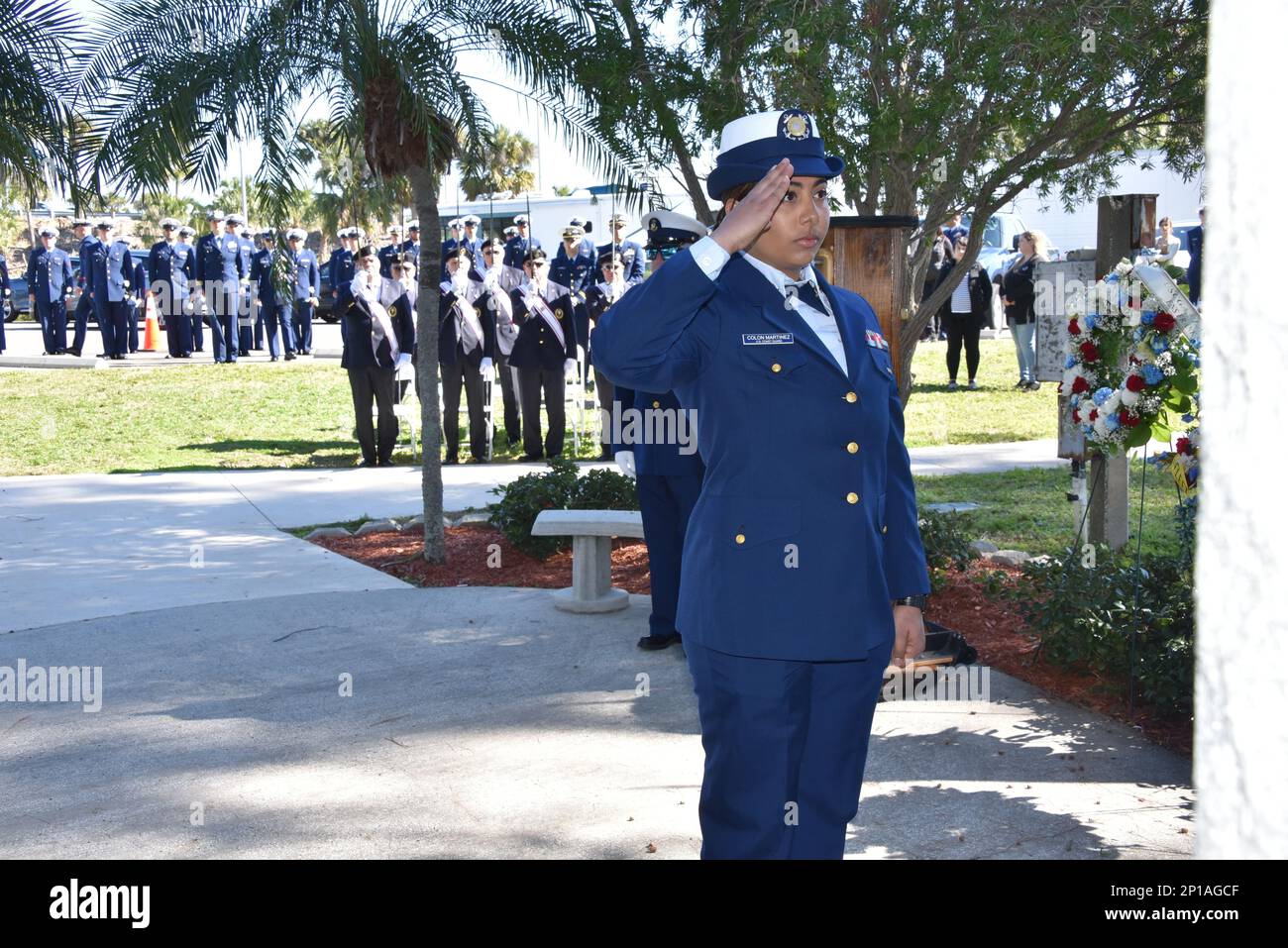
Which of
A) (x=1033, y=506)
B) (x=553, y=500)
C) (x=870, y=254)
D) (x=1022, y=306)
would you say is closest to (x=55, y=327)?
(x=1022, y=306)

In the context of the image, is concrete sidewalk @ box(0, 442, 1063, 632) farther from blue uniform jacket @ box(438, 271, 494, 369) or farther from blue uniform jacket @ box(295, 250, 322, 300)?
blue uniform jacket @ box(295, 250, 322, 300)

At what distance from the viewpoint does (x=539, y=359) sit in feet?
43.0

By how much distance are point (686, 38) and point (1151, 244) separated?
2619 millimetres

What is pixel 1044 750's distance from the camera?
5.06 m

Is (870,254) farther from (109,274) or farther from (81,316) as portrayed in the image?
(81,316)

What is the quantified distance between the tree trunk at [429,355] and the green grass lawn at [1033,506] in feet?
10.7

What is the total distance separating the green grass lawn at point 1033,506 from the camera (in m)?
8.79

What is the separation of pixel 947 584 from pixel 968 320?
10.7 metres

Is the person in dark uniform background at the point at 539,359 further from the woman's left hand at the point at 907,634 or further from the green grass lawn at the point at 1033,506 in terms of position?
the woman's left hand at the point at 907,634

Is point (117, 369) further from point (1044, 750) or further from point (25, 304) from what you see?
point (1044, 750)

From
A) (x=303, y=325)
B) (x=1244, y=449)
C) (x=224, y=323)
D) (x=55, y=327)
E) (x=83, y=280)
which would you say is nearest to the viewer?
(x=1244, y=449)

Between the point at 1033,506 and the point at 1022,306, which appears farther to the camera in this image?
the point at 1022,306

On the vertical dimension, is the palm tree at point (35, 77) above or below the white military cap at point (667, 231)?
above

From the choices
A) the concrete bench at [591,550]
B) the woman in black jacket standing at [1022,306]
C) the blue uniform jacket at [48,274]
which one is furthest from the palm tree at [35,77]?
the blue uniform jacket at [48,274]
